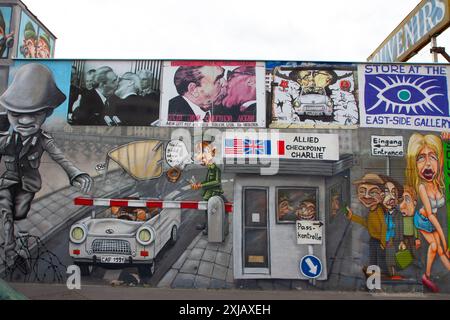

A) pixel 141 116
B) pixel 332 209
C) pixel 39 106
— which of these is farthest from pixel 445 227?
pixel 39 106

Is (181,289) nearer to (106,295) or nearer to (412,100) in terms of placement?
(106,295)

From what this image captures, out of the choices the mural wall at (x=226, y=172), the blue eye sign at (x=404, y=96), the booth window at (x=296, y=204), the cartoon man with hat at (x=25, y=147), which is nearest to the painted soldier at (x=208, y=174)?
the mural wall at (x=226, y=172)

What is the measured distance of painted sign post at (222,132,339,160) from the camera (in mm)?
8562

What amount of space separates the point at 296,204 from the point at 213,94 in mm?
3134

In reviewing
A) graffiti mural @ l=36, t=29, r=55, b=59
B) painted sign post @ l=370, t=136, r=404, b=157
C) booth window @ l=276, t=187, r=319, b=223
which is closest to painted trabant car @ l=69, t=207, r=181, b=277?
booth window @ l=276, t=187, r=319, b=223

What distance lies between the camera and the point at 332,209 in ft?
27.8

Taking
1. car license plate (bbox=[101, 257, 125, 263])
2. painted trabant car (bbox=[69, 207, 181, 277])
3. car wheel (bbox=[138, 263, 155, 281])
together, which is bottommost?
car wheel (bbox=[138, 263, 155, 281])

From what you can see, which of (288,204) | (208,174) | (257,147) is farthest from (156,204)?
(288,204)

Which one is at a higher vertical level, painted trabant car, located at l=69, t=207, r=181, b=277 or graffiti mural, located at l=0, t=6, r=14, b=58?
graffiti mural, located at l=0, t=6, r=14, b=58

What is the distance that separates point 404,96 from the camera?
8.80m

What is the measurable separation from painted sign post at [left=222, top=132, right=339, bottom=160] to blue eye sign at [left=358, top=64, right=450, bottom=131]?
1.00m

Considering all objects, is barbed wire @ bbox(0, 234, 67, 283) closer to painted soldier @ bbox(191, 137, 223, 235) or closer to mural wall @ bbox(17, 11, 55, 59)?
painted soldier @ bbox(191, 137, 223, 235)

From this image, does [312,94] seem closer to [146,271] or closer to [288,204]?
[288,204]

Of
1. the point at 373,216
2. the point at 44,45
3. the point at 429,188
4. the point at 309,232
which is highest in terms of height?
the point at 44,45
